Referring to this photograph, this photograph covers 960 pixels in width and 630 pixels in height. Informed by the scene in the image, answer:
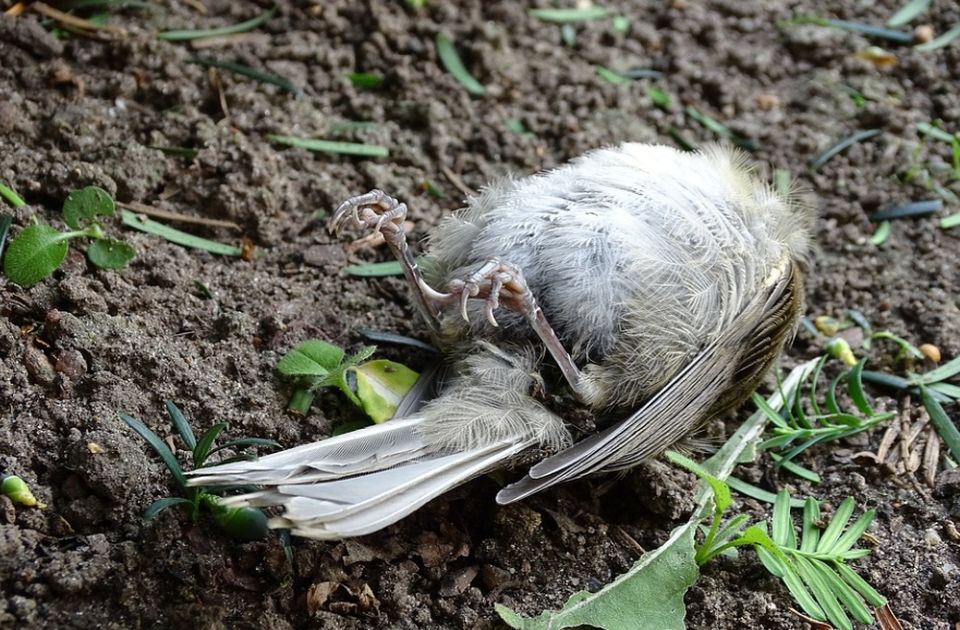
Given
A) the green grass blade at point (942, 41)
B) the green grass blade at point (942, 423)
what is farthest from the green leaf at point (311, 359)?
the green grass blade at point (942, 41)

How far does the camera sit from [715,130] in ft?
A: 12.5

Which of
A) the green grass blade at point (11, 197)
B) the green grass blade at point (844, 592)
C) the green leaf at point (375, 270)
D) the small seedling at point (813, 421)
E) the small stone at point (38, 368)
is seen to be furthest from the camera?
the green leaf at point (375, 270)

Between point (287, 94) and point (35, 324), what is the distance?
4.27 ft

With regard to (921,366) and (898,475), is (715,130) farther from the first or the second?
(898,475)

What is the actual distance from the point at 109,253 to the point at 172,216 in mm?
333

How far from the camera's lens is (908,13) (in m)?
4.19

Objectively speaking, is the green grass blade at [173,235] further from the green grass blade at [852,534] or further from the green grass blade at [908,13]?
the green grass blade at [908,13]

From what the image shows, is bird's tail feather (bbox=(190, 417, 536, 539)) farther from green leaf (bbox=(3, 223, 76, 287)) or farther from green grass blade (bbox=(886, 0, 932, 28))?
green grass blade (bbox=(886, 0, 932, 28))

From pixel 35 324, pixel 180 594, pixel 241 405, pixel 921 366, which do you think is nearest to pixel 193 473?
pixel 180 594

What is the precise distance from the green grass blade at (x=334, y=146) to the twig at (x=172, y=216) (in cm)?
39

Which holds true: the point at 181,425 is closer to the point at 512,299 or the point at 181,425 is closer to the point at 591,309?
the point at 512,299

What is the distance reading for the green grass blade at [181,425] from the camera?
2336 mm

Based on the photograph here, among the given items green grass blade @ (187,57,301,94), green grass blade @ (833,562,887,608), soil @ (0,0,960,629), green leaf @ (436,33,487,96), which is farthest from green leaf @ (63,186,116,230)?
green grass blade @ (833,562,887,608)

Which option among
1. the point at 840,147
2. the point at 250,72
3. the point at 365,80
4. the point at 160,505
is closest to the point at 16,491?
the point at 160,505
